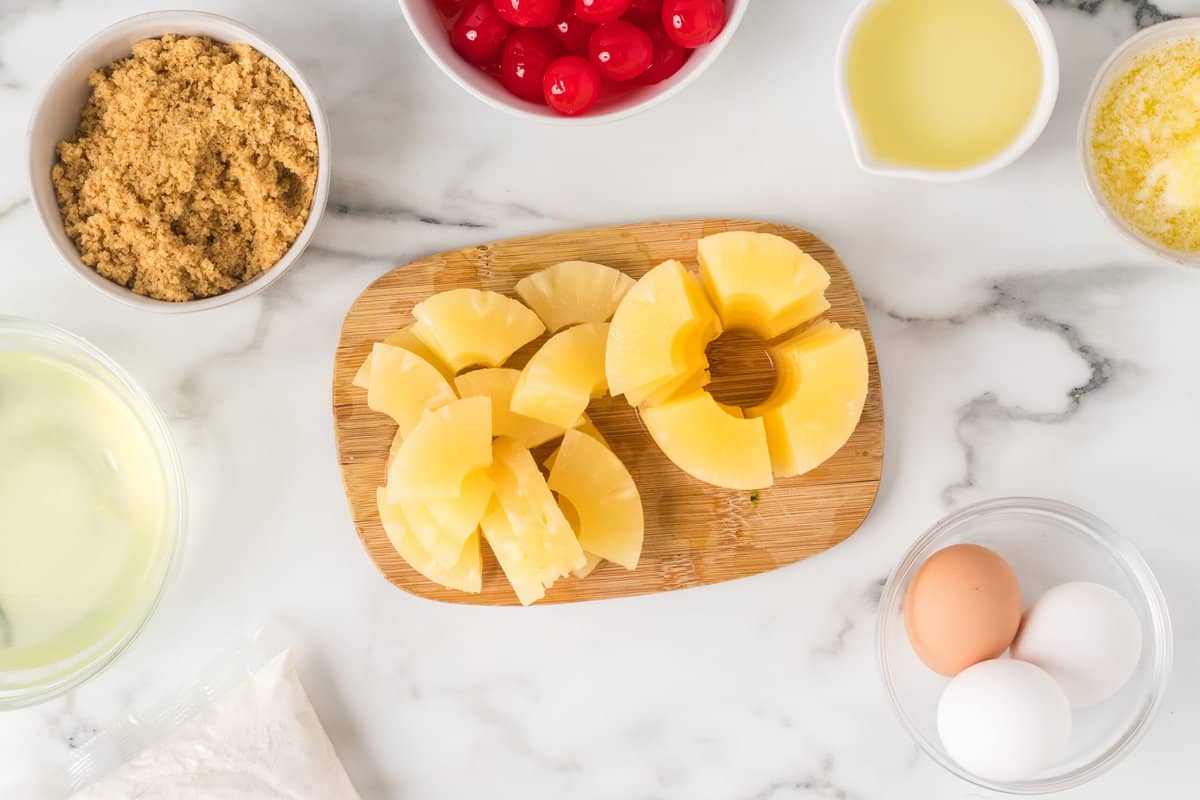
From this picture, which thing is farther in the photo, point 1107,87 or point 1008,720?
point 1107,87

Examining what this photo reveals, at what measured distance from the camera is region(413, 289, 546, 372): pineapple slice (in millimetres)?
1189

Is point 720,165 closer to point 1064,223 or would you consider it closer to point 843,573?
point 1064,223

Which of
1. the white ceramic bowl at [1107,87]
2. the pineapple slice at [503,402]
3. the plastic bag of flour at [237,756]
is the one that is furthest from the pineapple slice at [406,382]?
the white ceramic bowl at [1107,87]

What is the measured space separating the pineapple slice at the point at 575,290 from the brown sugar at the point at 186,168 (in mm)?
302

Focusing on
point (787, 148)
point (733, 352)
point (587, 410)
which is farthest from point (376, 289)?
point (787, 148)

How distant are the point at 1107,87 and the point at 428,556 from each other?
1042mm

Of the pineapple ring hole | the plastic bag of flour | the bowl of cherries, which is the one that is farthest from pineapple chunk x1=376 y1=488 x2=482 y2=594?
the bowl of cherries

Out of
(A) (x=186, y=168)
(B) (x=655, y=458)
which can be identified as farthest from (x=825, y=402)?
(A) (x=186, y=168)

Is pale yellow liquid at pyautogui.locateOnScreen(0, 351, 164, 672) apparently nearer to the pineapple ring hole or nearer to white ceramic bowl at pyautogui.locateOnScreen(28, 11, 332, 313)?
white ceramic bowl at pyautogui.locateOnScreen(28, 11, 332, 313)

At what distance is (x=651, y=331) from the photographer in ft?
3.68

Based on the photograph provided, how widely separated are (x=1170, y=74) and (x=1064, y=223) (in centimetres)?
21

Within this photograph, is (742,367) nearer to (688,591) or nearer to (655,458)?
(655,458)

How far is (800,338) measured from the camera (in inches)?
47.9

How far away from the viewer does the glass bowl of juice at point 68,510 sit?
1.31 metres
